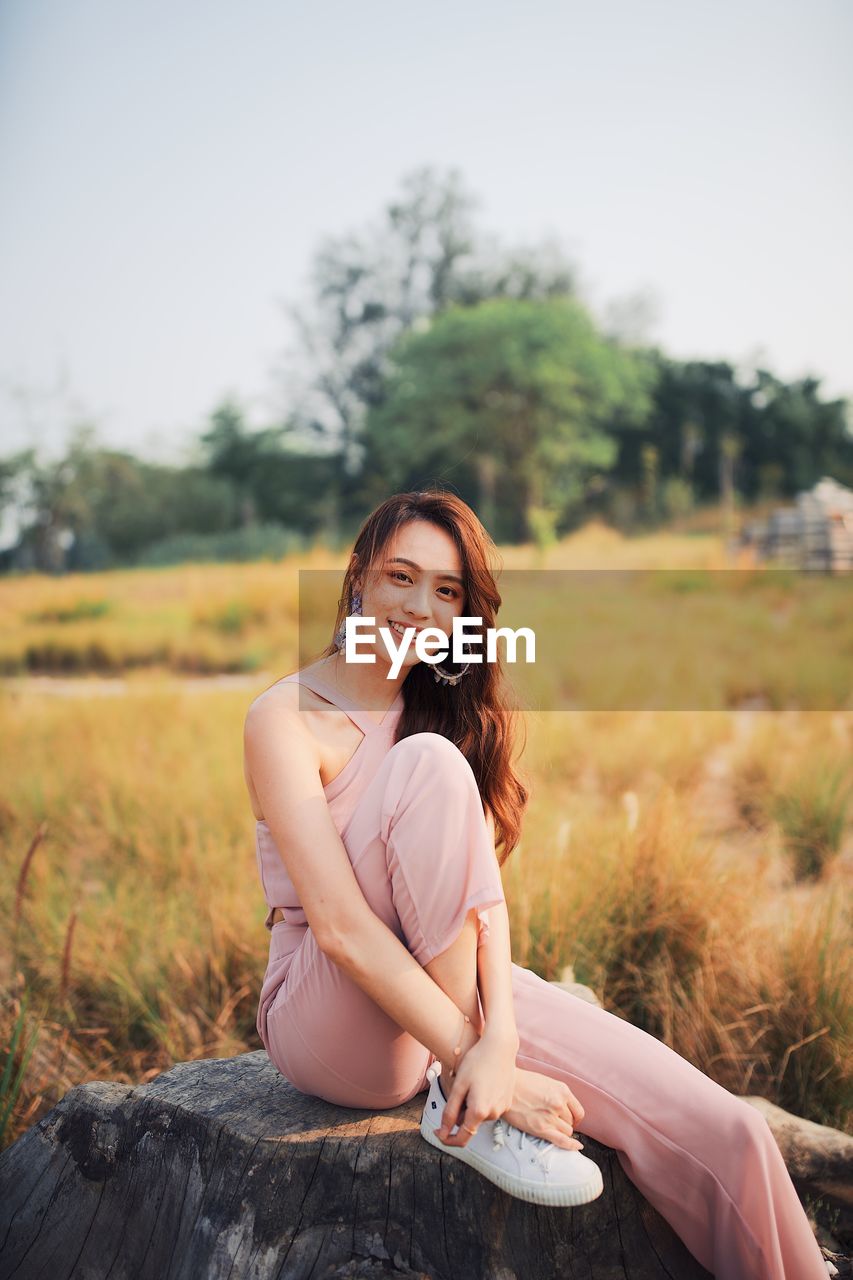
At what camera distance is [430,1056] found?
1.64m

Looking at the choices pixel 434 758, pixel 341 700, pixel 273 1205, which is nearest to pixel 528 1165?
pixel 273 1205

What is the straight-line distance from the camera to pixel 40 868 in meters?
3.51

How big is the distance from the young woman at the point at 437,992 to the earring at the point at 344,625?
3 cm

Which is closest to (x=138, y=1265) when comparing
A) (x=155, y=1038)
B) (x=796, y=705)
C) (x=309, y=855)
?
(x=309, y=855)

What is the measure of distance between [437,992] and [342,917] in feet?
0.57

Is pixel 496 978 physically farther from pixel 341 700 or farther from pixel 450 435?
pixel 450 435

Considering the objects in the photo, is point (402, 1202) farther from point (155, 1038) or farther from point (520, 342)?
point (520, 342)

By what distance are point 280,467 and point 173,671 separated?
788 inches

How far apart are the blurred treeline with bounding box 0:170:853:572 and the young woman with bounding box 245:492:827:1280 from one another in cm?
2047

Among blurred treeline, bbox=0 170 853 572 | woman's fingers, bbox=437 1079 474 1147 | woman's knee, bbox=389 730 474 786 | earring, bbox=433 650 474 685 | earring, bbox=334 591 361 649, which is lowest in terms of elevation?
woman's fingers, bbox=437 1079 474 1147

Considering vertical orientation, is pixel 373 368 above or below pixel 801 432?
above

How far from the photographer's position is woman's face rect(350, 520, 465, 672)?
1714 mm

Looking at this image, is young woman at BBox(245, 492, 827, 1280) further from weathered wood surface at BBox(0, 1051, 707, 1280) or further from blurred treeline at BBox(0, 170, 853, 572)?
blurred treeline at BBox(0, 170, 853, 572)

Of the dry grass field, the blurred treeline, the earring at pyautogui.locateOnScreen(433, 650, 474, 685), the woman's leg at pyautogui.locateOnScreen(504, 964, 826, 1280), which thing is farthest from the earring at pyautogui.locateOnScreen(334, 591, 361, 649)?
the blurred treeline
